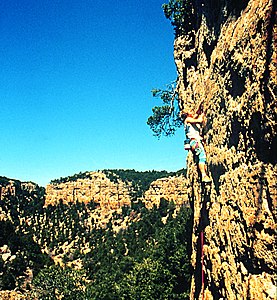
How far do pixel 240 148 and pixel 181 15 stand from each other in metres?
10.5

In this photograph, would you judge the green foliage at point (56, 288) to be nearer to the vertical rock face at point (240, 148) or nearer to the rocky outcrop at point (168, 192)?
the vertical rock face at point (240, 148)

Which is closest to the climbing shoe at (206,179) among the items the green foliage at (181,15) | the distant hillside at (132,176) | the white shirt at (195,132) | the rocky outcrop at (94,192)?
the white shirt at (195,132)

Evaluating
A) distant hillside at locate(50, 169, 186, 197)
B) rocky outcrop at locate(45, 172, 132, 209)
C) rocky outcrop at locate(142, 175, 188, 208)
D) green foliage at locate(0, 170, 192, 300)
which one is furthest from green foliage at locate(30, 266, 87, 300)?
Result: distant hillside at locate(50, 169, 186, 197)

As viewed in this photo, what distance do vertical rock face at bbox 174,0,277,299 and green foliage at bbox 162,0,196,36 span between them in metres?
4.18

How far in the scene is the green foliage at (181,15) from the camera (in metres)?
15.0

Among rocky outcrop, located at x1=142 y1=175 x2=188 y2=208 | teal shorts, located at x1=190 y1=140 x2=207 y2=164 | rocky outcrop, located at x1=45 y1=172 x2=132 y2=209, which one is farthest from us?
rocky outcrop, located at x1=45 y1=172 x2=132 y2=209

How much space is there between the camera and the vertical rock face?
5848 mm

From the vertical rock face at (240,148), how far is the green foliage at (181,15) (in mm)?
4176

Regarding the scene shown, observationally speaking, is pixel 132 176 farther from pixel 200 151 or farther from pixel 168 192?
pixel 200 151

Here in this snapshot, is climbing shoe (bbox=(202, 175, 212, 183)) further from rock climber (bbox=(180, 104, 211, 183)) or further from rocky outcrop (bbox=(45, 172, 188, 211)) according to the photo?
rocky outcrop (bbox=(45, 172, 188, 211))

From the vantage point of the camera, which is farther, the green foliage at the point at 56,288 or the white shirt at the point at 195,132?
the green foliage at the point at 56,288

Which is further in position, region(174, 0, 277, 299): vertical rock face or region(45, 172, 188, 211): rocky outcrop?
region(45, 172, 188, 211): rocky outcrop

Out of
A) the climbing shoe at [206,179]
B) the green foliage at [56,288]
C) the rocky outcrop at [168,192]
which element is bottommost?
the green foliage at [56,288]

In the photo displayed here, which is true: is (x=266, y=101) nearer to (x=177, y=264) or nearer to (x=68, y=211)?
(x=177, y=264)
